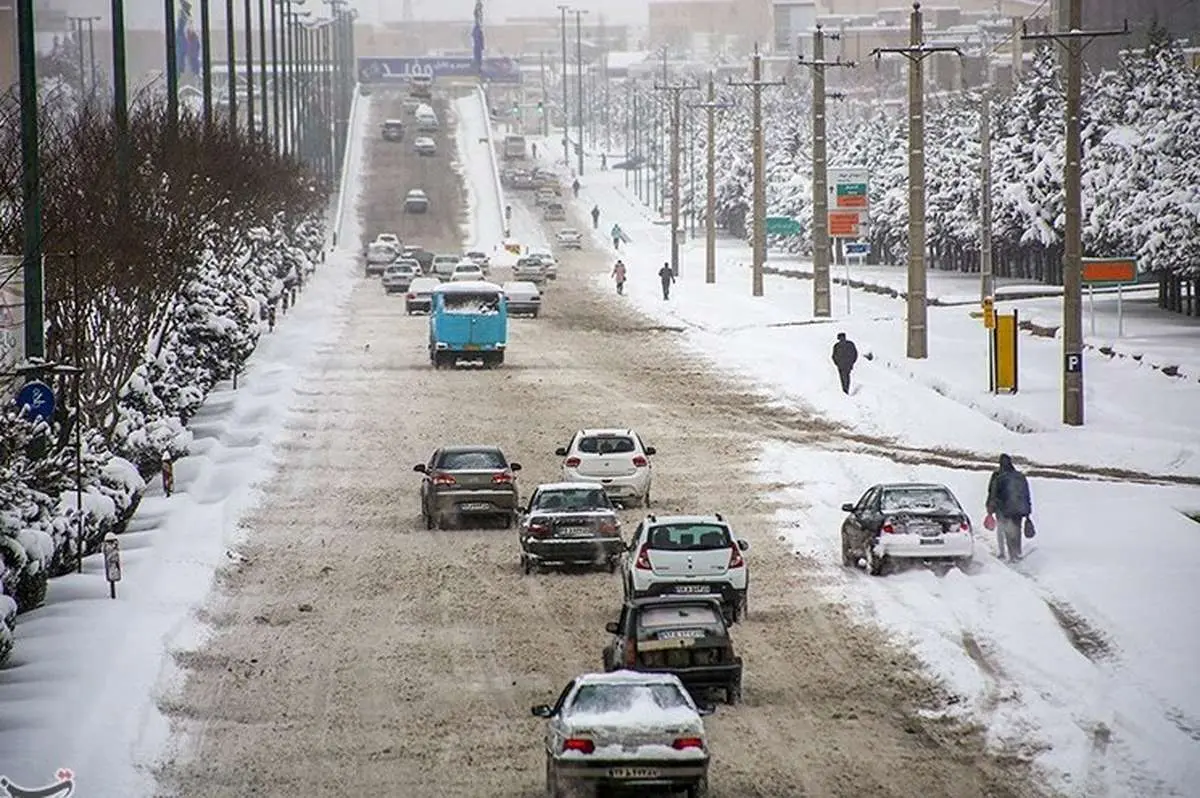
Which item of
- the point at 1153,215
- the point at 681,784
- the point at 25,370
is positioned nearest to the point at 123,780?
the point at 25,370

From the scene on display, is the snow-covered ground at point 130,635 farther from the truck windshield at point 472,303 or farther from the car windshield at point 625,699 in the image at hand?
the truck windshield at point 472,303

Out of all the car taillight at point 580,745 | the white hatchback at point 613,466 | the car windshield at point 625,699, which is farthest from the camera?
the white hatchback at point 613,466

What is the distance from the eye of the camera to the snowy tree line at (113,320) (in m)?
28.5

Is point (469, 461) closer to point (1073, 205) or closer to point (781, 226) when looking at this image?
point (1073, 205)

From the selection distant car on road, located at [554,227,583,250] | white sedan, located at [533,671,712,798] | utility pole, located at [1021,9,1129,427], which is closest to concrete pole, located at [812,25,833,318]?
utility pole, located at [1021,9,1129,427]

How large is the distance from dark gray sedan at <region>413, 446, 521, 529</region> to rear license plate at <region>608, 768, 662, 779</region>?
63.3ft

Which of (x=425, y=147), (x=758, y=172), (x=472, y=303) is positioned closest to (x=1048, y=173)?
(x=758, y=172)

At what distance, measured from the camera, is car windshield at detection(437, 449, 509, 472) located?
3825 centimetres

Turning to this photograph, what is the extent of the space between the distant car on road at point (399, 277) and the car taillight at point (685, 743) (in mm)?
80878

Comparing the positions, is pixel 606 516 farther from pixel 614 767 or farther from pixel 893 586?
pixel 614 767

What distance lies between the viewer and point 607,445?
39812mm

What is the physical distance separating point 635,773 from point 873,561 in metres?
14.0

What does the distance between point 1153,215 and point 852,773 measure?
61.7 m

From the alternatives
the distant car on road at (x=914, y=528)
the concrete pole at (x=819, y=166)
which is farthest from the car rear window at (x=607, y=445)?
the concrete pole at (x=819, y=166)
